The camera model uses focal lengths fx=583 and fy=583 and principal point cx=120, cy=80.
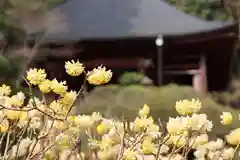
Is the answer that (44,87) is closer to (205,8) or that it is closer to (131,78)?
(131,78)

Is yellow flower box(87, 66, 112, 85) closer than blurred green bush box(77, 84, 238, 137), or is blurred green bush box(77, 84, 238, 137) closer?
yellow flower box(87, 66, 112, 85)

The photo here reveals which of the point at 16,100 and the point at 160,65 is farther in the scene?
the point at 160,65

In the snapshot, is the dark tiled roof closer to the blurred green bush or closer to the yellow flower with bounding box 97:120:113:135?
the blurred green bush

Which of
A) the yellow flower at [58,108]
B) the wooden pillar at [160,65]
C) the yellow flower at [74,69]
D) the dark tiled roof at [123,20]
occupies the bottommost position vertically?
the yellow flower at [58,108]

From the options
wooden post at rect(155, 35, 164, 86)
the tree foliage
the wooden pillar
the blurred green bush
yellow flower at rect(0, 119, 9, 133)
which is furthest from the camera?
the tree foliage

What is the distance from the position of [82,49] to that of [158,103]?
6.29 m

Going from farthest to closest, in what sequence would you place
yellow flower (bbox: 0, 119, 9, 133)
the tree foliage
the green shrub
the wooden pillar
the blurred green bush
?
A: 1. the tree foliage
2. the wooden pillar
3. the green shrub
4. the blurred green bush
5. yellow flower (bbox: 0, 119, 9, 133)

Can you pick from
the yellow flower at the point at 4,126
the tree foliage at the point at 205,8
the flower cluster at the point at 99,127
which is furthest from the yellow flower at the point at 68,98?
the tree foliage at the point at 205,8

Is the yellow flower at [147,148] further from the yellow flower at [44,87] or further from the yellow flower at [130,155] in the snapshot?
the yellow flower at [44,87]

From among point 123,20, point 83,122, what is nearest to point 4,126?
point 83,122

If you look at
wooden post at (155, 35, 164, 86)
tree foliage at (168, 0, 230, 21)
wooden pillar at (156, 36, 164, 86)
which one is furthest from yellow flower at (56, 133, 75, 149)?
tree foliage at (168, 0, 230, 21)

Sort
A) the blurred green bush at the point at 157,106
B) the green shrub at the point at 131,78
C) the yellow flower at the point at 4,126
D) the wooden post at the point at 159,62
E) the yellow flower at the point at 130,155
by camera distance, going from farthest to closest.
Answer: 1. the wooden post at the point at 159,62
2. the green shrub at the point at 131,78
3. the blurred green bush at the point at 157,106
4. the yellow flower at the point at 4,126
5. the yellow flower at the point at 130,155

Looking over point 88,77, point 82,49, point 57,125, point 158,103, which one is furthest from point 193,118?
point 82,49

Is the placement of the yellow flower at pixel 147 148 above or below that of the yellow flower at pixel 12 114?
below
